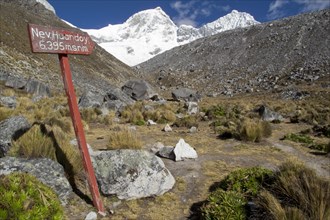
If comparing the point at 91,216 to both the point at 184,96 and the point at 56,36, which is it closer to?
the point at 56,36

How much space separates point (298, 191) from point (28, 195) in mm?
4007

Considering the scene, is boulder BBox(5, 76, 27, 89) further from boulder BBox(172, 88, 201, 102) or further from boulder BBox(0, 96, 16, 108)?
boulder BBox(172, 88, 201, 102)

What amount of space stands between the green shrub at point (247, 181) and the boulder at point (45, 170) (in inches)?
125

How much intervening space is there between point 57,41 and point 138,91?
25.3 m

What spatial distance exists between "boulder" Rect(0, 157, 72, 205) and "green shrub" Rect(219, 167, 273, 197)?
3.18 metres

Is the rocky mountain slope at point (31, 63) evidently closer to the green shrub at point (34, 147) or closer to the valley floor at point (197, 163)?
the valley floor at point (197, 163)

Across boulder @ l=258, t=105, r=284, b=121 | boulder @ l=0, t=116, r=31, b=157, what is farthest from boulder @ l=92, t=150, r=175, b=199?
boulder @ l=258, t=105, r=284, b=121

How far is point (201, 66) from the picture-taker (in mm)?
77562

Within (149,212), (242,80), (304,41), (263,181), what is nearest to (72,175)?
(149,212)

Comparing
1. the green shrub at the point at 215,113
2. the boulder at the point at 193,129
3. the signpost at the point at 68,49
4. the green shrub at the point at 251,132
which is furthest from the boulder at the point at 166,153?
the green shrub at the point at 215,113

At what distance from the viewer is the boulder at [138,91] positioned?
30406 mm

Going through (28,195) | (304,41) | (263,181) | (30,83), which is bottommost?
(263,181)

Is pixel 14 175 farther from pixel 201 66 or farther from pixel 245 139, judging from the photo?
pixel 201 66

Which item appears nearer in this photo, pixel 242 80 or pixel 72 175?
pixel 72 175
